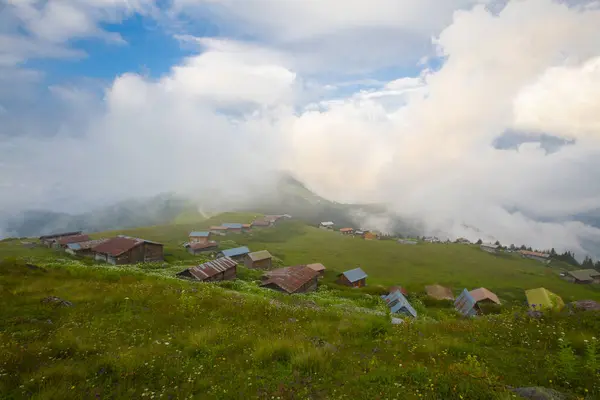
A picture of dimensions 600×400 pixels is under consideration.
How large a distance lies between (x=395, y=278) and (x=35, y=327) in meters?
104

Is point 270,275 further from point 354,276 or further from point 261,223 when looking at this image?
point 261,223

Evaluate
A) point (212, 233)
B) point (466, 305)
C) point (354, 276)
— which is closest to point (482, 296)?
point (466, 305)

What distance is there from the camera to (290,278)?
176 ft

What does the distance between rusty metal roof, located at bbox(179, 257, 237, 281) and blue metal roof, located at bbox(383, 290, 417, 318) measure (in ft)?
100

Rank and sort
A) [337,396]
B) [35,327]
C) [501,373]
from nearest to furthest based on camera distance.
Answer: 1. [337,396]
2. [501,373]
3. [35,327]

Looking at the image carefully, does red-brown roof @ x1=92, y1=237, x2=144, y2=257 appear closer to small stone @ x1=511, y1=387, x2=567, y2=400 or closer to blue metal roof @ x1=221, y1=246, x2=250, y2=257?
blue metal roof @ x1=221, y1=246, x2=250, y2=257

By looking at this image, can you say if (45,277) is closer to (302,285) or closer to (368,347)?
(368,347)

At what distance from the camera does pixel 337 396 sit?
6410mm

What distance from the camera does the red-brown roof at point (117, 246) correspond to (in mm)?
68625

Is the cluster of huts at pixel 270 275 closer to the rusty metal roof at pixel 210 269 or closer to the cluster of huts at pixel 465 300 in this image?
the rusty metal roof at pixel 210 269

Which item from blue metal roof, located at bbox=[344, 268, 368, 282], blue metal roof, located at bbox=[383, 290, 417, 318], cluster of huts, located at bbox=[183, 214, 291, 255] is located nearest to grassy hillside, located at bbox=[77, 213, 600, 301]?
cluster of huts, located at bbox=[183, 214, 291, 255]

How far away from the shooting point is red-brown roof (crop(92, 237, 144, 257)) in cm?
6862

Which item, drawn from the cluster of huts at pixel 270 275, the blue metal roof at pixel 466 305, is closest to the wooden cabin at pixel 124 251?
the cluster of huts at pixel 270 275

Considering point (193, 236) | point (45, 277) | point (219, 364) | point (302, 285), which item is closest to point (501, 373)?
point (219, 364)
